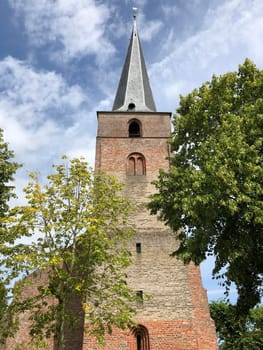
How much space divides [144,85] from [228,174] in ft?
57.0

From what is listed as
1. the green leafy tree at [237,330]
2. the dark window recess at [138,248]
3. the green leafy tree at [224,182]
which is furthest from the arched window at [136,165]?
the green leafy tree at [237,330]

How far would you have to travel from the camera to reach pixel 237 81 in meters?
11.2

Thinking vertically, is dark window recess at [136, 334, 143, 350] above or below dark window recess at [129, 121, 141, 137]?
below

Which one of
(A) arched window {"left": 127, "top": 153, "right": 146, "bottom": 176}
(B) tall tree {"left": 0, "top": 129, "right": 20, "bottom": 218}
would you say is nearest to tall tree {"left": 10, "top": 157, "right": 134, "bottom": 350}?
(B) tall tree {"left": 0, "top": 129, "right": 20, "bottom": 218}

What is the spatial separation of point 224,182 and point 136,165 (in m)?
10.7

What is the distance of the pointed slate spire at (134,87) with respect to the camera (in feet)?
76.2

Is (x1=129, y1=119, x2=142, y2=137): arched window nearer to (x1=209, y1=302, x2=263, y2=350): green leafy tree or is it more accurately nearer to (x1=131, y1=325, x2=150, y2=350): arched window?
(x1=131, y1=325, x2=150, y2=350): arched window

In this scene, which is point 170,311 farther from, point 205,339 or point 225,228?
point 225,228

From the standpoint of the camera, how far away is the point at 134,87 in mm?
24391

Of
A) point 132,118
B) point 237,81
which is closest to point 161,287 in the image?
point 237,81

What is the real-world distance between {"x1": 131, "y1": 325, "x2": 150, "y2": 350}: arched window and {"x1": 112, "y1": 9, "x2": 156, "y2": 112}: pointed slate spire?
43.6ft

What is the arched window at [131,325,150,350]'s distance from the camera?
1402 centimetres

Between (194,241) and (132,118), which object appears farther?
(132,118)

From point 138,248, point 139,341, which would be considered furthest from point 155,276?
point 139,341
